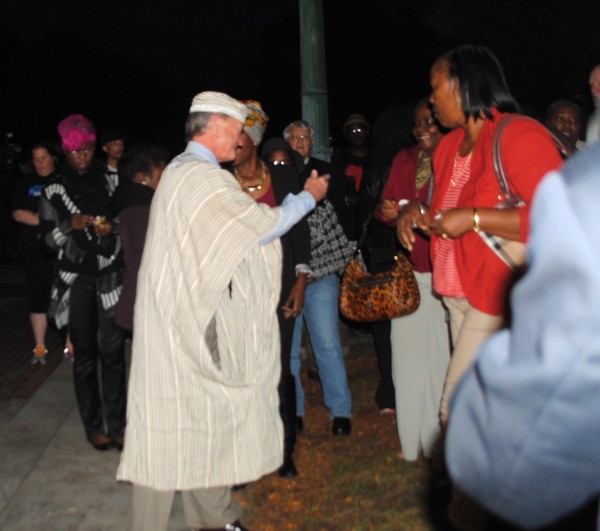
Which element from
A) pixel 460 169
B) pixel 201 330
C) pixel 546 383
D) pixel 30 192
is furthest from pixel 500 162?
pixel 30 192

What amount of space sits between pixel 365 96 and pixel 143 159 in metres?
39.3

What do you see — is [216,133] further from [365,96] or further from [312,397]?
[365,96]

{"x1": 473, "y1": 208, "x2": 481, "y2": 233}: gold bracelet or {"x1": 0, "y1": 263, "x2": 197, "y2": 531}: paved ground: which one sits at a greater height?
{"x1": 473, "y1": 208, "x2": 481, "y2": 233}: gold bracelet

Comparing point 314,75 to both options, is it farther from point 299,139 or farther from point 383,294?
point 383,294

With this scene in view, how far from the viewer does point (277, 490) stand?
211 inches

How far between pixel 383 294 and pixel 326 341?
1.19 m

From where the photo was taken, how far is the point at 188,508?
4.42 meters

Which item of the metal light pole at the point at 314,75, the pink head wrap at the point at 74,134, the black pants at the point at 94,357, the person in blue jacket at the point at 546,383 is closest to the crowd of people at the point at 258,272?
the black pants at the point at 94,357

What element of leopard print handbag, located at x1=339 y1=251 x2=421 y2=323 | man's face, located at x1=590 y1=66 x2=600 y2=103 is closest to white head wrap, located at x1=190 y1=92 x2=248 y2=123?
leopard print handbag, located at x1=339 y1=251 x2=421 y2=323

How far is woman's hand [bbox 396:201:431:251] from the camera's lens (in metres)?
4.23

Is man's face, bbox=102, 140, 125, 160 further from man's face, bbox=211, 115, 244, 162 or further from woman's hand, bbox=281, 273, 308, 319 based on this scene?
man's face, bbox=211, 115, 244, 162

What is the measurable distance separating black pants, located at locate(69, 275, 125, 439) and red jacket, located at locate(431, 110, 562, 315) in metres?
2.40

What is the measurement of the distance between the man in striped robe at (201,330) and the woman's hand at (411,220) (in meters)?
0.51

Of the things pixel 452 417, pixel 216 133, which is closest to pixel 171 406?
pixel 216 133
